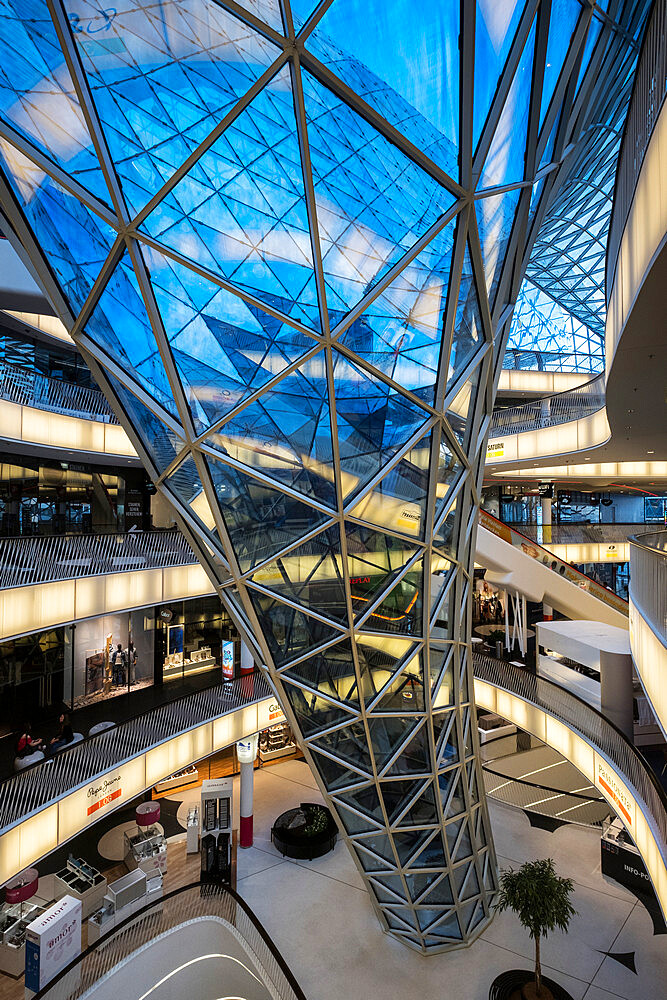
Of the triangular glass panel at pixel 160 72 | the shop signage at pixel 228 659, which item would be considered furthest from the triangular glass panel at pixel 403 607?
the shop signage at pixel 228 659

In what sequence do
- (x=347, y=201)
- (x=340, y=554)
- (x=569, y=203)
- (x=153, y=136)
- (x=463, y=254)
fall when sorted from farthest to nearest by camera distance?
(x=569, y=203) < (x=340, y=554) < (x=463, y=254) < (x=347, y=201) < (x=153, y=136)

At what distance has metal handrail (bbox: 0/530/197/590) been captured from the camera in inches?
746

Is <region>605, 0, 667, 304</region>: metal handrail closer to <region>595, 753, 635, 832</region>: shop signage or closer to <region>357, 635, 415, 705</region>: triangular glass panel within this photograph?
<region>357, 635, 415, 705</region>: triangular glass panel

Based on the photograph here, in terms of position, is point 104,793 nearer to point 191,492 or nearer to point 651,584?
point 191,492

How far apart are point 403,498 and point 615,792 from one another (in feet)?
40.4

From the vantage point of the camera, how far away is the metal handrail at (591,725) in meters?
13.9

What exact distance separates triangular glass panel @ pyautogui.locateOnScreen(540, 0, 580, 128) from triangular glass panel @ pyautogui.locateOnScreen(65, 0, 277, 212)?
4611 mm

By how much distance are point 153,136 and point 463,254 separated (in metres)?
5.90

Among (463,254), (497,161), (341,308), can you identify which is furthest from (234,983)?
(497,161)

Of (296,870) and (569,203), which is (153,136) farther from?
(296,870)

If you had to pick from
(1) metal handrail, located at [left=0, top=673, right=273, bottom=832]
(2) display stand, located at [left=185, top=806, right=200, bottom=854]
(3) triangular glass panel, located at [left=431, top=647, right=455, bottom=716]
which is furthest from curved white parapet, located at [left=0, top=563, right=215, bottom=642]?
(3) triangular glass panel, located at [left=431, top=647, right=455, bottom=716]

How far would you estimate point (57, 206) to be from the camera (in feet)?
35.4

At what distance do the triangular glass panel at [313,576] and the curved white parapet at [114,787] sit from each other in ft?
36.4

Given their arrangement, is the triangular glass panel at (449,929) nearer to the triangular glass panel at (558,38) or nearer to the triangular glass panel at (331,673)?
the triangular glass panel at (331,673)
